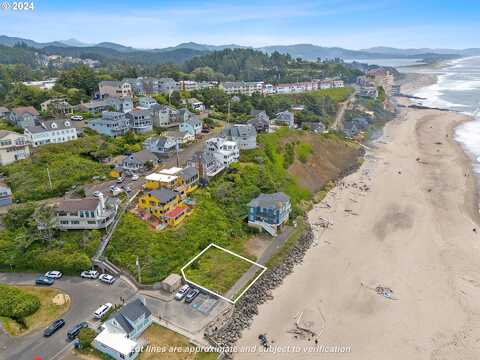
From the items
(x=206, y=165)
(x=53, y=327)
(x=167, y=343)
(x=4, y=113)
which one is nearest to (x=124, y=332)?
(x=167, y=343)

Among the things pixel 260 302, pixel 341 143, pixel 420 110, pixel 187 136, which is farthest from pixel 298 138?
pixel 420 110

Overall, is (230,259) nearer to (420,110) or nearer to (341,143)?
(341,143)

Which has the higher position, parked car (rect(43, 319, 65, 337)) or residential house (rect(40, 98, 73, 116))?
residential house (rect(40, 98, 73, 116))

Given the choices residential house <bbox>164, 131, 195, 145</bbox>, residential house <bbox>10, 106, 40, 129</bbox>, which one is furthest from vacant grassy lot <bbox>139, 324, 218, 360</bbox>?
residential house <bbox>10, 106, 40, 129</bbox>

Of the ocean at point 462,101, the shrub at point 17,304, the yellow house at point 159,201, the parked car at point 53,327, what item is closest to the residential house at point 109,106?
the yellow house at point 159,201

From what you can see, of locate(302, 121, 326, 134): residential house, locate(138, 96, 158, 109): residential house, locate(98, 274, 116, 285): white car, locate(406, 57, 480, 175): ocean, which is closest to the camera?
locate(98, 274, 116, 285): white car

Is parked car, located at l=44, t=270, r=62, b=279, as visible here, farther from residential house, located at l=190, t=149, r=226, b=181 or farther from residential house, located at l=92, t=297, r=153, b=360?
residential house, located at l=190, t=149, r=226, b=181
